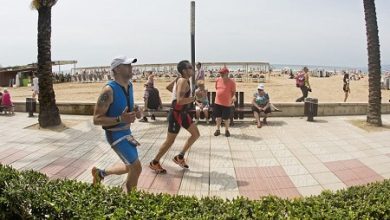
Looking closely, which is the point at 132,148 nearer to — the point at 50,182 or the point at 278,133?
the point at 50,182

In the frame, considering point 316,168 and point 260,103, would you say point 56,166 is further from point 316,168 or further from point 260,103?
point 260,103

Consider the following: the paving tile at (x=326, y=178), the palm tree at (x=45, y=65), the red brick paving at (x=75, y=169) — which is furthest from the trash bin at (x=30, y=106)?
the paving tile at (x=326, y=178)

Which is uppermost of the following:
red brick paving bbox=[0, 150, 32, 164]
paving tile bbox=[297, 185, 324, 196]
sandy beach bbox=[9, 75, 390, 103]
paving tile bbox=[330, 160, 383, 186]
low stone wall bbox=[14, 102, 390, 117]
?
sandy beach bbox=[9, 75, 390, 103]

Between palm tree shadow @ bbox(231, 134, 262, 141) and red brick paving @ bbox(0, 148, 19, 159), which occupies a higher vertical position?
palm tree shadow @ bbox(231, 134, 262, 141)

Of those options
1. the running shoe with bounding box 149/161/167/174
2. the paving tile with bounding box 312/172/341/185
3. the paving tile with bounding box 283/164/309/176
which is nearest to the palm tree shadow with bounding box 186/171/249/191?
the running shoe with bounding box 149/161/167/174

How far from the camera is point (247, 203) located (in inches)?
117

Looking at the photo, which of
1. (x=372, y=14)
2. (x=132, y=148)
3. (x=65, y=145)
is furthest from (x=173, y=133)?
(x=372, y=14)

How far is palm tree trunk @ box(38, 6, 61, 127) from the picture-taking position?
31.0 ft

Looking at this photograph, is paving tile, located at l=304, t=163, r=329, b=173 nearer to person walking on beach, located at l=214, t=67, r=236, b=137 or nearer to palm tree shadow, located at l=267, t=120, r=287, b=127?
person walking on beach, located at l=214, t=67, r=236, b=137

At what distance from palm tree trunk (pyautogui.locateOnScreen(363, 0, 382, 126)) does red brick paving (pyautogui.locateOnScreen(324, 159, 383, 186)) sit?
11.2ft

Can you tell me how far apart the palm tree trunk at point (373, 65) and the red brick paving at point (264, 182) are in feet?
15.0

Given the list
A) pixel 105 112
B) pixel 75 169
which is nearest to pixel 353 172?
pixel 105 112

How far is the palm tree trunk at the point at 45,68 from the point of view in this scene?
9.45 metres

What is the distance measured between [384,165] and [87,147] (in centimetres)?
581
